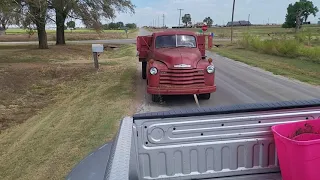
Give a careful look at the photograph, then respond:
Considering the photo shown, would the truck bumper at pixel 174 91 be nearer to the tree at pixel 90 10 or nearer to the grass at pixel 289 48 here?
the grass at pixel 289 48

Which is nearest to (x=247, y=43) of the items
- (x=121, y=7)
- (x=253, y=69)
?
(x=121, y=7)

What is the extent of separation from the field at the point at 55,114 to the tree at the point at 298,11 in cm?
6378

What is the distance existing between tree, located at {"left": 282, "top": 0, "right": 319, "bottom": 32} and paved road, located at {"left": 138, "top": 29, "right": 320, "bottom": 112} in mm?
61686

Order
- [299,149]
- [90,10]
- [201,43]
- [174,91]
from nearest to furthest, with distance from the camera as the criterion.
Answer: [299,149]
[174,91]
[201,43]
[90,10]

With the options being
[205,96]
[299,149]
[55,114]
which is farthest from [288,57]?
[299,149]

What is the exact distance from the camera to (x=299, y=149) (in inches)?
94.6

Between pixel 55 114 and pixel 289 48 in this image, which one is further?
pixel 289 48

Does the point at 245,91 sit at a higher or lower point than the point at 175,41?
lower

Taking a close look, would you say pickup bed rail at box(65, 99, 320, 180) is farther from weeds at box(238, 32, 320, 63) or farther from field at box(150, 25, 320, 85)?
weeds at box(238, 32, 320, 63)

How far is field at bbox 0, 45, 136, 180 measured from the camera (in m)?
5.51

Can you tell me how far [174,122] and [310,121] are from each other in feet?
3.76

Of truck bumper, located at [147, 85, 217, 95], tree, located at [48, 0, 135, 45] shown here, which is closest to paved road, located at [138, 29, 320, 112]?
truck bumper, located at [147, 85, 217, 95]

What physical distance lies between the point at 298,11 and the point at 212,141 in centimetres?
8549

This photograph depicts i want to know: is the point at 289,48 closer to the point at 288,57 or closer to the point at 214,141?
the point at 288,57
